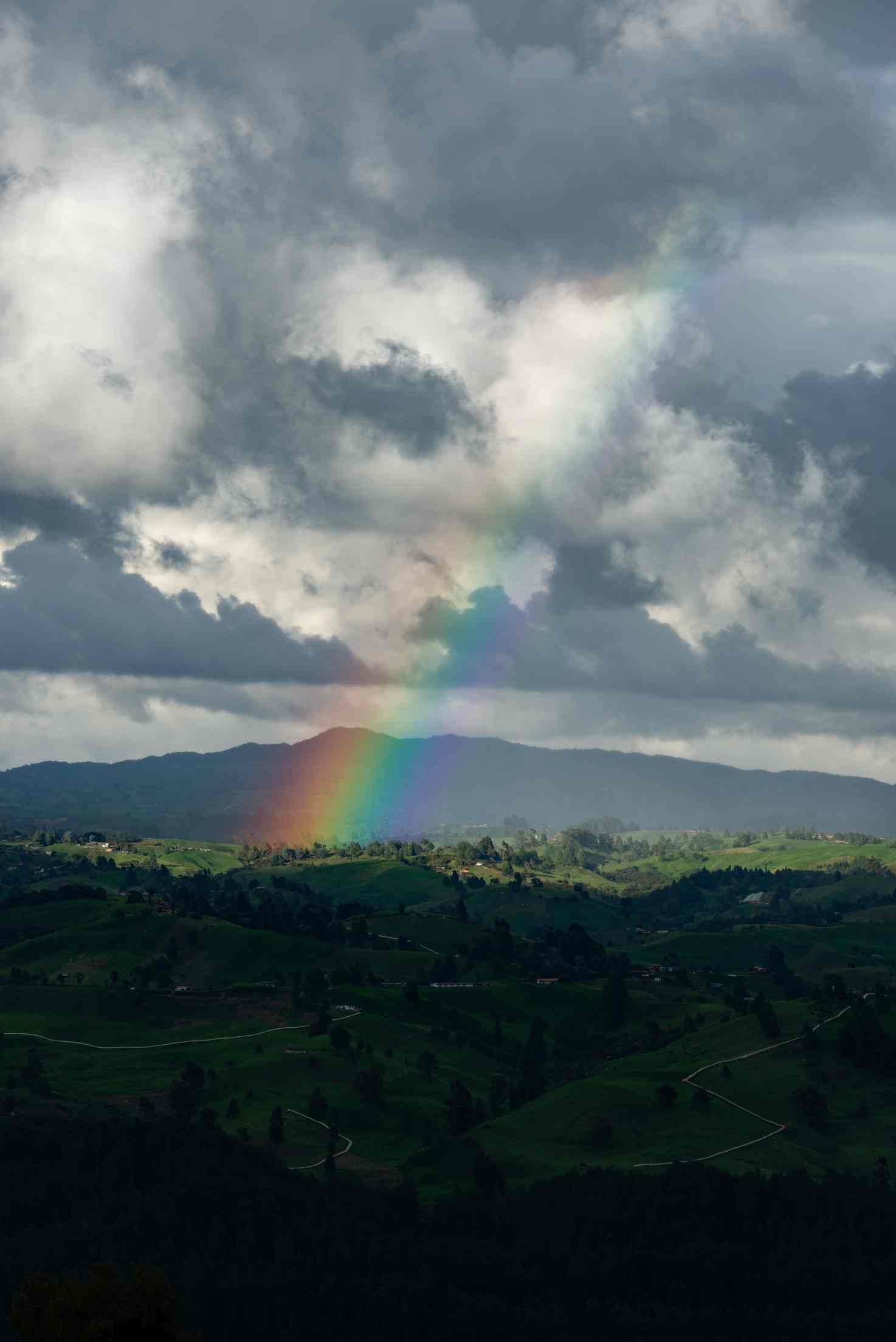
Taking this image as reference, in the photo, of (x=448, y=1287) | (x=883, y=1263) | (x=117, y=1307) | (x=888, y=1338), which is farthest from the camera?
(x=883, y=1263)

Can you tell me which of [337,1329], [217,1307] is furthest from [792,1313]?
[217,1307]

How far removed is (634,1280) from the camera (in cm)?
19738

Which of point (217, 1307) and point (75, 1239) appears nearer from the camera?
point (217, 1307)

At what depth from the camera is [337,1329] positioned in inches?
6855

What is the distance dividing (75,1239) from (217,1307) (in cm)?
2902

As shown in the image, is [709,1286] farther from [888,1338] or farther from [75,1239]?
[75,1239]

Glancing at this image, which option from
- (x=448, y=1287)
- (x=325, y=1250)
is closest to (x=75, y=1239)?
(x=325, y=1250)

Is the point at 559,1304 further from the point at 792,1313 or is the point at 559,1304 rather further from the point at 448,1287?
the point at 792,1313

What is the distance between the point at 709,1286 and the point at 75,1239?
9250 cm

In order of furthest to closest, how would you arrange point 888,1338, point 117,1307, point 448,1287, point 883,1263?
point 883,1263, point 448,1287, point 888,1338, point 117,1307

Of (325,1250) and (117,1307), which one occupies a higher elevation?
(117,1307)

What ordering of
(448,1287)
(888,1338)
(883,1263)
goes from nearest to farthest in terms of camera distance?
(888,1338) → (448,1287) → (883,1263)

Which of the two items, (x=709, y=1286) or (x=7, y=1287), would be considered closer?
(x=7, y=1287)

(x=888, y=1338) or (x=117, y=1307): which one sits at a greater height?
(x=117, y=1307)
